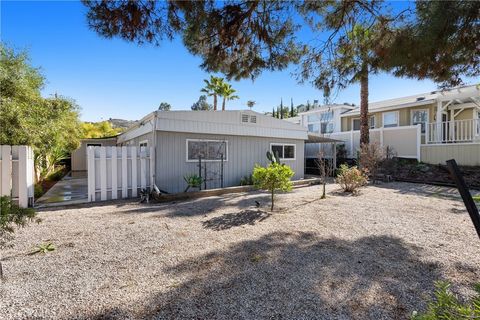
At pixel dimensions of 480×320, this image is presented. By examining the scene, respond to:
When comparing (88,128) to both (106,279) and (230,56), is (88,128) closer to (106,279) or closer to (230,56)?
(230,56)

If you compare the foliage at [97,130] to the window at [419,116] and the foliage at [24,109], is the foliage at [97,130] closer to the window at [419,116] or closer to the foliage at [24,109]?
the foliage at [24,109]

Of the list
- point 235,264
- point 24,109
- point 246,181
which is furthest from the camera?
point 246,181

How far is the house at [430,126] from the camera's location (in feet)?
42.1

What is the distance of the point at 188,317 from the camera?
2.35 metres

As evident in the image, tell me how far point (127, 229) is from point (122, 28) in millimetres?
3613

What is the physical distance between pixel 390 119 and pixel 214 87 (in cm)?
1531

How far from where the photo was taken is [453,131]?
527 inches

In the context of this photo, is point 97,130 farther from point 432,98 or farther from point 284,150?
point 432,98

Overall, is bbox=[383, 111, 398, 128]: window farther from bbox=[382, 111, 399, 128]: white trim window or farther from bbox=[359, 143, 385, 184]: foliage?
bbox=[359, 143, 385, 184]: foliage

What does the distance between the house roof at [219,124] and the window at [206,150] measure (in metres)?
0.44

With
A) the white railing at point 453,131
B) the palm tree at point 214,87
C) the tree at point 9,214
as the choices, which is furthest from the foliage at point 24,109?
the white railing at point 453,131

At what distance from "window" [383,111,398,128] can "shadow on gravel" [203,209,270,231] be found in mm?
16426

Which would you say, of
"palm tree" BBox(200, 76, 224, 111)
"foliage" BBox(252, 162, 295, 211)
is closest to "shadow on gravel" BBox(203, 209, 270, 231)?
"foliage" BBox(252, 162, 295, 211)

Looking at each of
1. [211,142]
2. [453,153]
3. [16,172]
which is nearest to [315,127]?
[453,153]
